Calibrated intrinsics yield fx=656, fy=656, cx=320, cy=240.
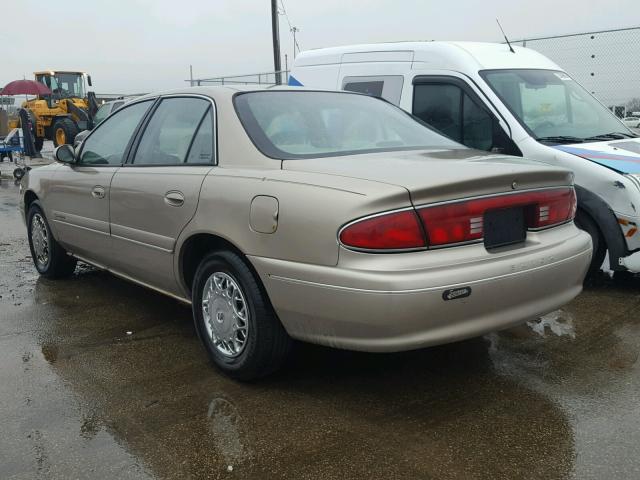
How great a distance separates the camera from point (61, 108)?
20781 mm

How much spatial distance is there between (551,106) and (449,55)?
40.0 inches

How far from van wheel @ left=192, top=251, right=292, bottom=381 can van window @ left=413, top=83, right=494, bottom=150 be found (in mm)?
2850

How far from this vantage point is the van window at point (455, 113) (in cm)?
568

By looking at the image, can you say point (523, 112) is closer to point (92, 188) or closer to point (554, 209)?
point (554, 209)

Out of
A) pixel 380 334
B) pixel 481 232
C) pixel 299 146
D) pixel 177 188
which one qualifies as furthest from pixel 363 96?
pixel 380 334

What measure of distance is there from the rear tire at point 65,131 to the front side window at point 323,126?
1602 centimetres

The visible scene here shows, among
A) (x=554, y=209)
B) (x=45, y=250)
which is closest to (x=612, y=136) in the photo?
(x=554, y=209)

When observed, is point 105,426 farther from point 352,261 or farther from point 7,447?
point 352,261

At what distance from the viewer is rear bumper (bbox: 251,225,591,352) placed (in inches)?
107

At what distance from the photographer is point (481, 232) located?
2949 mm

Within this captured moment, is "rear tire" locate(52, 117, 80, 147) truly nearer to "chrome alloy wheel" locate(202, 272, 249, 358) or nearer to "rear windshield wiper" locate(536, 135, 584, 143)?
"rear windshield wiper" locate(536, 135, 584, 143)

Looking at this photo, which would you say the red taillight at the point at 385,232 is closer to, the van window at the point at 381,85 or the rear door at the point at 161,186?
the rear door at the point at 161,186

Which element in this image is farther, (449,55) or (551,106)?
(449,55)

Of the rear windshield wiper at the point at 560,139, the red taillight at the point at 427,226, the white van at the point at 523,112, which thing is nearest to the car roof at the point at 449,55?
the white van at the point at 523,112
